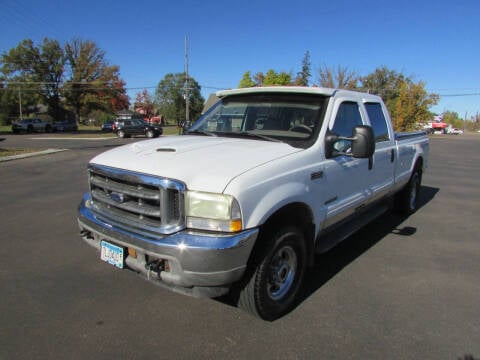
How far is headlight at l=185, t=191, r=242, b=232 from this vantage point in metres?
2.38

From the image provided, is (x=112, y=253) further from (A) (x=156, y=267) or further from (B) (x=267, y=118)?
(B) (x=267, y=118)

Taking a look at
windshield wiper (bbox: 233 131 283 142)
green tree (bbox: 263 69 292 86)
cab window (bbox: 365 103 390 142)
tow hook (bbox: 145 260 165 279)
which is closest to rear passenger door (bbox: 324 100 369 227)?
cab window (bbox: 365 103 390 142)

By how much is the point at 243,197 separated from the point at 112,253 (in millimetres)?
1204

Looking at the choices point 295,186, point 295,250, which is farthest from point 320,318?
point 295,186

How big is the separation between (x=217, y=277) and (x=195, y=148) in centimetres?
116

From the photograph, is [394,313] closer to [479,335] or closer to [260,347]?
[479,335]

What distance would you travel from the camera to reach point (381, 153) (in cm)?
450

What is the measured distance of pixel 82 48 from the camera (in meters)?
54.9

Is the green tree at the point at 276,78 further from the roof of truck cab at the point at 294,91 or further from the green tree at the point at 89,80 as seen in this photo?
the roof of truck cab at the point at 294,91

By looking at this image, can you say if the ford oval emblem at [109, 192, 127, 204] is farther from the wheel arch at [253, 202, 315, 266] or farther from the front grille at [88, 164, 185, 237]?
the wheel arch at [253, 202, 315, 266]

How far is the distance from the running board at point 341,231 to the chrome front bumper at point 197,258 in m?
1.24

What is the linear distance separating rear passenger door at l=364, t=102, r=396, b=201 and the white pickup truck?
0.49ft

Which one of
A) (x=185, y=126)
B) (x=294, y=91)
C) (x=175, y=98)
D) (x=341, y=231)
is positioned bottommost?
(x=341, y=231)

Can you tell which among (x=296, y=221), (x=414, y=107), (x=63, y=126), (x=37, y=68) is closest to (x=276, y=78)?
(x=414, y=107)
